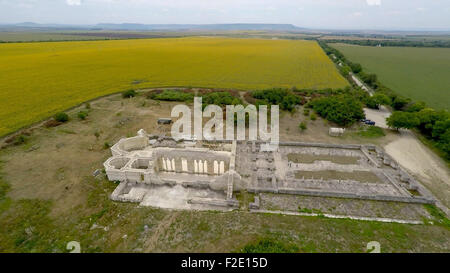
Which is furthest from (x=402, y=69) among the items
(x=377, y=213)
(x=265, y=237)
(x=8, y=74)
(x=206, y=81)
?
(x=8, y=74)

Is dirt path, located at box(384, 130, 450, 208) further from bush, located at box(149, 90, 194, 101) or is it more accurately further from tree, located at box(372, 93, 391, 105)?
bush, located at box(149, 90, 194, 101)

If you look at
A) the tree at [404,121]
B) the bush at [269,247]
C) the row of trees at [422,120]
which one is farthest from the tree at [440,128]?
the bush at [269,247]

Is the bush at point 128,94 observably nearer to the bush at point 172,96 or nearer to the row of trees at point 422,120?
the bush at point 172,96

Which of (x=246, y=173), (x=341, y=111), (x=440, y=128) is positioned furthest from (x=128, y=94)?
(x=440, y=128)

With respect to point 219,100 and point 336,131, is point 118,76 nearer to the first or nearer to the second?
point 219,100

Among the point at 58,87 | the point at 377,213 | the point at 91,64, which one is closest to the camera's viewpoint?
the point at 377,213

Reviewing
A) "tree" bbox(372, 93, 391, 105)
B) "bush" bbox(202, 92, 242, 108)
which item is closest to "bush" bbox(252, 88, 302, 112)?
"bush" bbox(202, 92, 242, 108)

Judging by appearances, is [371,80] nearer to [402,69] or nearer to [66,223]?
[402,69]
